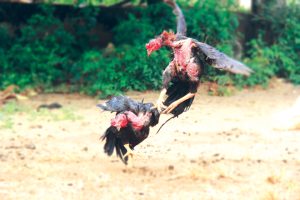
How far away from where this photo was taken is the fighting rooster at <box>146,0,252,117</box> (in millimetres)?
1905

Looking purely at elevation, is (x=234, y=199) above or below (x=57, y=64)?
above

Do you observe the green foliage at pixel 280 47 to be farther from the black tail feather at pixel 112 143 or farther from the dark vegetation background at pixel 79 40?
the black tail feather at pixel 112 143

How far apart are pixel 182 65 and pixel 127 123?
10.4 inches

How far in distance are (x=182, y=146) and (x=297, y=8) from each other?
12170mm

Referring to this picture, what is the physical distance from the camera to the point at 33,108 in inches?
612

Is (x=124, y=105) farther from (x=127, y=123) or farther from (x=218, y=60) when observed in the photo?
(x=218, y=60)

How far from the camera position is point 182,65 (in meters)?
1.92

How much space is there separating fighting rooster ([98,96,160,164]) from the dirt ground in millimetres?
Result: 4376

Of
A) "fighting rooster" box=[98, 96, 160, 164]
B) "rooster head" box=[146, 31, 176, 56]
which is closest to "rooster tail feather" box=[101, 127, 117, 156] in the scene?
"fighting rooster" box=[98, 96, 160, 164]

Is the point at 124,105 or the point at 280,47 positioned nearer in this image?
the point at 124,105

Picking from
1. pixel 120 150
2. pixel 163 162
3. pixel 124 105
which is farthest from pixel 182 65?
pixel 163 162

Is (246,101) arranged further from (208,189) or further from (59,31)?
(208,189)

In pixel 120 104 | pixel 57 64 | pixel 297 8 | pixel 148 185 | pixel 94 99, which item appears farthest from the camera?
pixel 297 8

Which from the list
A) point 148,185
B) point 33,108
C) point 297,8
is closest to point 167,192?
point 148,185
